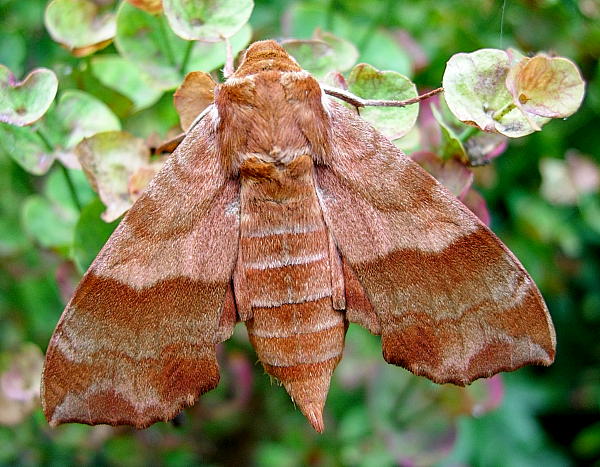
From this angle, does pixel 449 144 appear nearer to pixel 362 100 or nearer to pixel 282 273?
pixel 362 100

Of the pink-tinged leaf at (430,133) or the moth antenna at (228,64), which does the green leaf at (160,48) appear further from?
the pink-tinged leaf at (430,133)

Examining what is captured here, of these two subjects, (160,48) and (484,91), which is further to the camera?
(160,48)

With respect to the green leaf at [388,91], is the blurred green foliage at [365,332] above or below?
below

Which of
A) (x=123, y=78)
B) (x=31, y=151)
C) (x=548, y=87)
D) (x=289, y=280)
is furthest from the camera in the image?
(x=123, y=78)

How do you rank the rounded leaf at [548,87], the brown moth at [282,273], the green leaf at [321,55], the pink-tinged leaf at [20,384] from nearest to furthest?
the rounded leaf at [548,87], the brown moth at [282,273], the green leaf at [321,55], the pink-tinged leaf at [20,384]

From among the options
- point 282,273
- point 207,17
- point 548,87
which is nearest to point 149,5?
point 207,17

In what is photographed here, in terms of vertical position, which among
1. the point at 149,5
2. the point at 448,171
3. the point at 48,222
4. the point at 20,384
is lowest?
the point at 20,384

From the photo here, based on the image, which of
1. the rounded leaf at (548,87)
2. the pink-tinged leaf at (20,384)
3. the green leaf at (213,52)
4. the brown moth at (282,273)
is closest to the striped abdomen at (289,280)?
the brown moth at (282,273)

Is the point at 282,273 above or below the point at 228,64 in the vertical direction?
below
